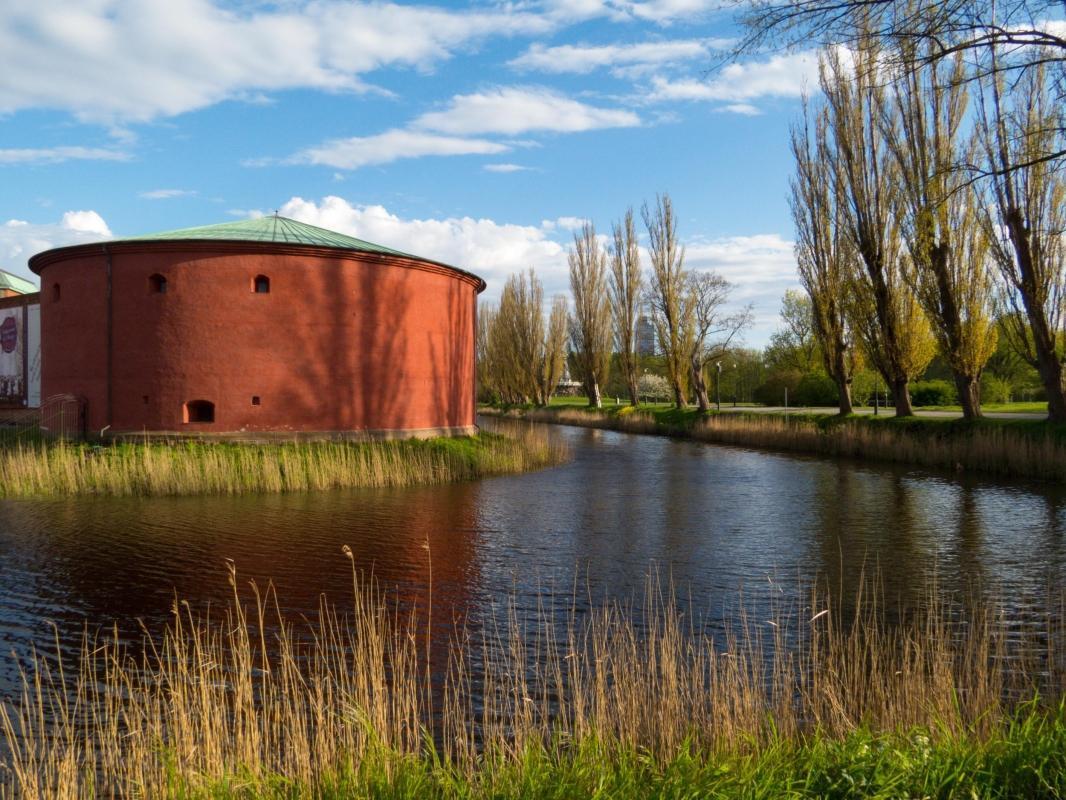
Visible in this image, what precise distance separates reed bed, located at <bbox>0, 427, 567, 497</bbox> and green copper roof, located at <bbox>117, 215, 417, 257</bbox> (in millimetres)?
4544

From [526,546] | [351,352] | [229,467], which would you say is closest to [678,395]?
[351,352]

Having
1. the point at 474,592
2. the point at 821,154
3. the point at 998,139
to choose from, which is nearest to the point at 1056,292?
the point at 998,139

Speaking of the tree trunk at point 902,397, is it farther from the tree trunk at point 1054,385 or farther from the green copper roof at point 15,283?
the green copper roof at point 15,283

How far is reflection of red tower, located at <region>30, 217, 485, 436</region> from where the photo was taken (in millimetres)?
16031

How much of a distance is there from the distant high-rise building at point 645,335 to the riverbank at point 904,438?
636cm

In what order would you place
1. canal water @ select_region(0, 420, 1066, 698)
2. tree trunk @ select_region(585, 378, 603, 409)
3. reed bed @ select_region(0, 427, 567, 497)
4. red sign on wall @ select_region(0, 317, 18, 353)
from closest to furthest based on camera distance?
1. canal water @ select_region(0, 420, 1066, 698)
2. reed bed @ select_region(0, 427, 567, 497)
3. red sign on wall @ select_region(0, 317, 18, 353)
4. tree trunk @ select_region(585, 378, 603, 409)

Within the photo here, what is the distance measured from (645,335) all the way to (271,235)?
2453 centimetres

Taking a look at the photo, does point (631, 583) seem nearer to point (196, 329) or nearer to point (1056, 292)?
point (196, 329)

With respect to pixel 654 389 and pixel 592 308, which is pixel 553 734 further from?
pixel 654 389

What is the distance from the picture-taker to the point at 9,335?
21469mm

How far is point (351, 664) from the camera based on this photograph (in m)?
5.26

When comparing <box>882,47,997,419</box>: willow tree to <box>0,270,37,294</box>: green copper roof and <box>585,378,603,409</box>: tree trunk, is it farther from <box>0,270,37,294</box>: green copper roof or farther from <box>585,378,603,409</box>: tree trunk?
<box>0,270,37,294</box>: green copper roof

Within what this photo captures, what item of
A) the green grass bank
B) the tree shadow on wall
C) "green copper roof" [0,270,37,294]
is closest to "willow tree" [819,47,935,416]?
the tree shadow on wall

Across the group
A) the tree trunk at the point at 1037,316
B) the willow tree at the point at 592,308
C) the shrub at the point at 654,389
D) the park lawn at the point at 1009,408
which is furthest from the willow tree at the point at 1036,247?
the shrub at the point at 654,389
